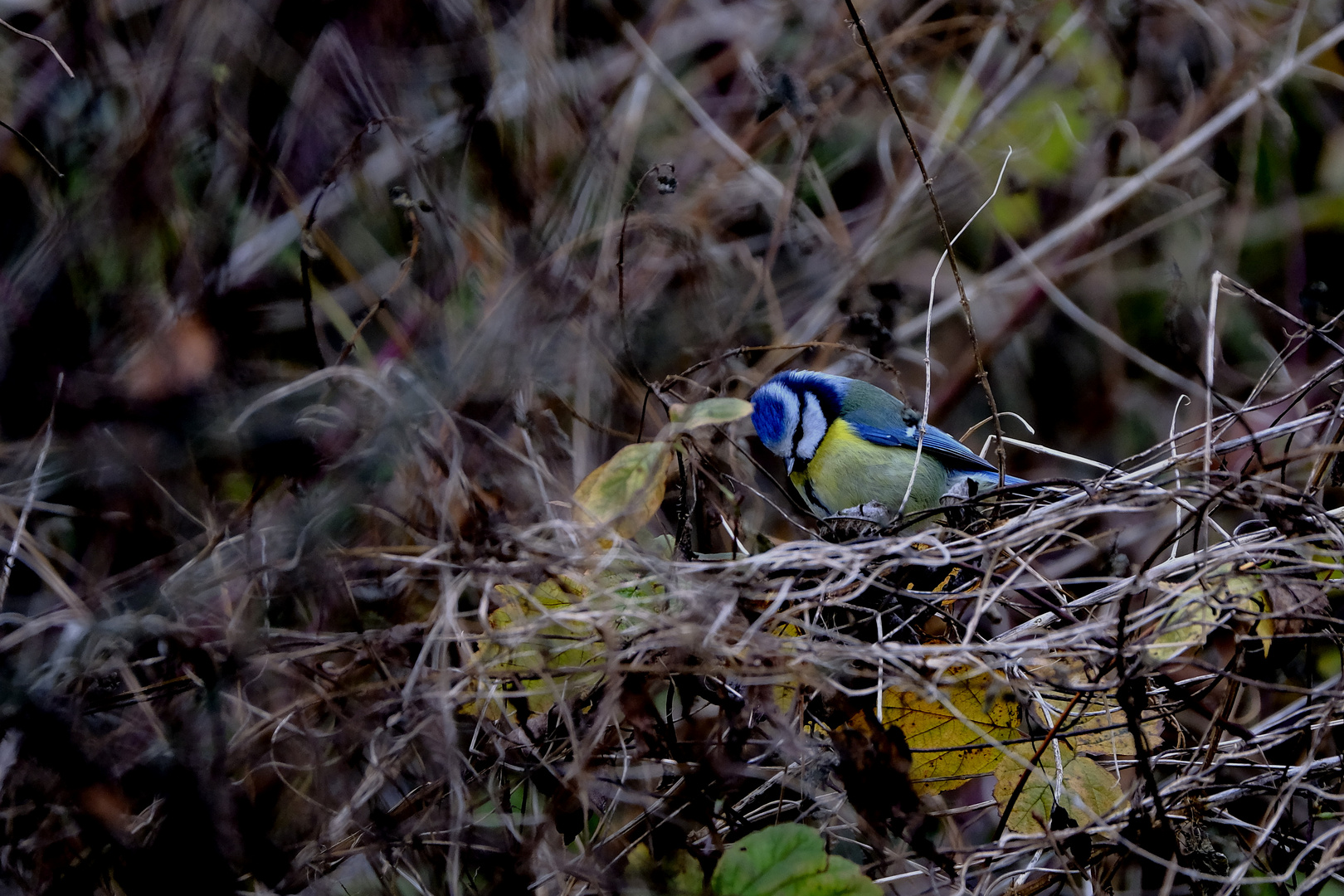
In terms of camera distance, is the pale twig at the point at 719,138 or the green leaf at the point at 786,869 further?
the pale twig at the point at 719,138

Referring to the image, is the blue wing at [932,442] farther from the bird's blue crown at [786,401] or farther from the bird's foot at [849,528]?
the bird's foot at [849,528]

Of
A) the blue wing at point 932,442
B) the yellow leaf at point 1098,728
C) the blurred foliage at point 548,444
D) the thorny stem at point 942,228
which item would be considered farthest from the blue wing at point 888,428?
the yellow leaf at point 1098,728

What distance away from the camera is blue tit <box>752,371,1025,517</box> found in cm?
281

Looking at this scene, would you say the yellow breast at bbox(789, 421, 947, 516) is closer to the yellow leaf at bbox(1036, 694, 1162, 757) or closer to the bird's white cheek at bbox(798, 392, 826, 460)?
the bird's white cheek at bbox(798, 392, 826, 460)

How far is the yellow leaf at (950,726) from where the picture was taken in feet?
5.74

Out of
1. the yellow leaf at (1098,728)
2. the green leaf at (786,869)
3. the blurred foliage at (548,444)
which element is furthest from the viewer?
the yellow leaf at (1098,728)

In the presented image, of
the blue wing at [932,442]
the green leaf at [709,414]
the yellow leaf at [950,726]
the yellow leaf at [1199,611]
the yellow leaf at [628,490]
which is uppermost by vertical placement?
the green leaf at [709,414]

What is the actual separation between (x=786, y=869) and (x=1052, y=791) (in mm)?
515

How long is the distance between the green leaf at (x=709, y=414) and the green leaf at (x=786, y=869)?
650 millimetres

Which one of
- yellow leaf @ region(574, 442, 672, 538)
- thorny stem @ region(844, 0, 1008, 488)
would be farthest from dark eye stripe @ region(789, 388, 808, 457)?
yellow leaf @ region(574, 442, 672, 538)

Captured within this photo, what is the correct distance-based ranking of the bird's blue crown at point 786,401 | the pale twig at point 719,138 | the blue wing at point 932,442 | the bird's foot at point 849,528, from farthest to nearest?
the pale twig at point 719,138 < the blue wing at point 932,442 < the bird's blue crown at point 786,401 < the bird's foot at point 849,528

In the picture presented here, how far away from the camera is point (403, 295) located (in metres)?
2.80

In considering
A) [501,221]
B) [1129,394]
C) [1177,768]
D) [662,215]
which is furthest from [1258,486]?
[1129,394]

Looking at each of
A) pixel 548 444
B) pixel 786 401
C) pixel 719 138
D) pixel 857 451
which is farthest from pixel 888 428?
pixel 719 138
